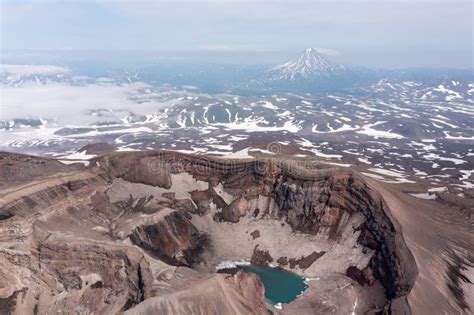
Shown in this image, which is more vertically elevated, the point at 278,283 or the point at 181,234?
the point at 181,234

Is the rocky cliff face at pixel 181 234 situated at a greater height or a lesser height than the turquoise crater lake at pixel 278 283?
greater

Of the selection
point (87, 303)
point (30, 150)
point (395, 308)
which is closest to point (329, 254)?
point (395, 308)

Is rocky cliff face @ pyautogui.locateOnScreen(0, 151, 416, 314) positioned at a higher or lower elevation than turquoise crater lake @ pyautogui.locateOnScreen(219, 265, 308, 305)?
higher

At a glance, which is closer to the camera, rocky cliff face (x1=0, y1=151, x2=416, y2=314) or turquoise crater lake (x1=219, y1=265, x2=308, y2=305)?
rocky cliff face (x1=0, y1=151, x2=416, y2=314)

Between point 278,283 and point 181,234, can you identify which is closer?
point 278,283
